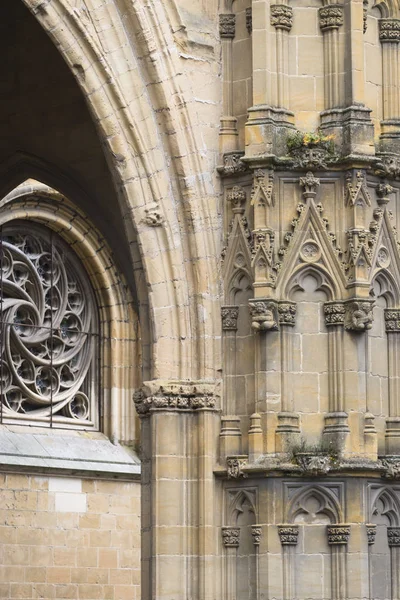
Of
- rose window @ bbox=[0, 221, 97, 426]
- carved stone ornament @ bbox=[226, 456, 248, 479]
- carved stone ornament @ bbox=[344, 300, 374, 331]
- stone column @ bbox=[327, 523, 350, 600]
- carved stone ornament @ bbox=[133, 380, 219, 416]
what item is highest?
rose window @ bbox=[0, 221, 97, 426]

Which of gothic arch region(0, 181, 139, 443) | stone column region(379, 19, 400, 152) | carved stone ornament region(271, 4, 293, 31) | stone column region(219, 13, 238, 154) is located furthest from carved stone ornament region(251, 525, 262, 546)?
gothic arch region(0, 181, 139, 443)

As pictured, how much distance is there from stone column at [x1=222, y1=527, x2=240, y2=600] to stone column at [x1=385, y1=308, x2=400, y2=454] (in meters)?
1.33

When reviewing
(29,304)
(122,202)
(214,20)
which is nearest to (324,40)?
Answer: (214,20)

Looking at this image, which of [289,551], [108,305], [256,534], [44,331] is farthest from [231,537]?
[108,305]

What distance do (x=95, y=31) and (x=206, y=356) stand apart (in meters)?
2.63

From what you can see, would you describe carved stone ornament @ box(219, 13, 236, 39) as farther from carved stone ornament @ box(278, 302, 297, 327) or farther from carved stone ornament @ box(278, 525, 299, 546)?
carved stone ornament @ box(278, 525, 299, 546)

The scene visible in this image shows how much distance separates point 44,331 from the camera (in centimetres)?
2472

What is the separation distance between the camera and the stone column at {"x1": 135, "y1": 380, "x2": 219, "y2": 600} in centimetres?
1412

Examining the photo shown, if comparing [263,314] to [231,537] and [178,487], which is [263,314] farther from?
[231,537]

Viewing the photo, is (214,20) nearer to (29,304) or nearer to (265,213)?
(265,213)

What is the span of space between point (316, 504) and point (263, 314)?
1470 millimetres

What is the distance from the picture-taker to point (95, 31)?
47.2 feet

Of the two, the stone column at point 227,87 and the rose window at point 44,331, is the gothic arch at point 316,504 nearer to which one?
the stone column at point 227,87

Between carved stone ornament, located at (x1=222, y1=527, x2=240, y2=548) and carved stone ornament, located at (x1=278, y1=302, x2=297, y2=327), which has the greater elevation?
carved stone ornament, located at (x1=278, y1=302, x2=297, y2=327)
